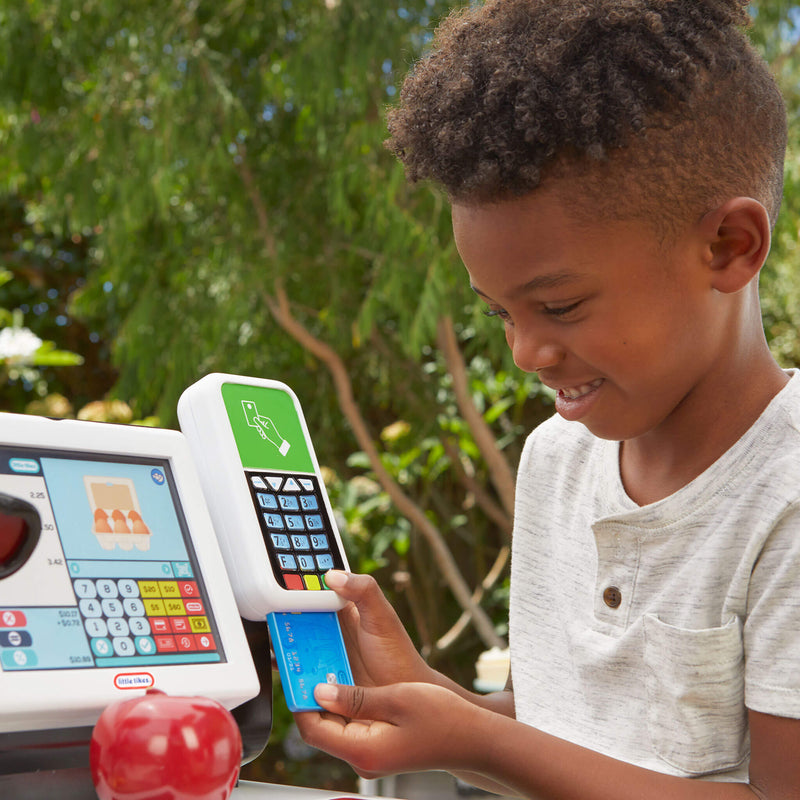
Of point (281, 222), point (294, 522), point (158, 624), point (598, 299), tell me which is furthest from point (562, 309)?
point (281, 222)

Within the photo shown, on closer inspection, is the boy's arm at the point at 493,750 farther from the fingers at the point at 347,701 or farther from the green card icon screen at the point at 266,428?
the green card icon screen at the point at 266,428

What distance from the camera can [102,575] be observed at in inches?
22.5

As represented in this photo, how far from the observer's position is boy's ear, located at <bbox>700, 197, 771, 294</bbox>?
2.26ft

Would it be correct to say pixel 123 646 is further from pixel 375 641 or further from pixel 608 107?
pixel 608 107

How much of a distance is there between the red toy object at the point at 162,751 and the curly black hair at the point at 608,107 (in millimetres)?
389

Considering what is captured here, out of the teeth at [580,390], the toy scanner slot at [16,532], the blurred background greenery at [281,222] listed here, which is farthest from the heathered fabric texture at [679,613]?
the blurred background greenery at [281,222]

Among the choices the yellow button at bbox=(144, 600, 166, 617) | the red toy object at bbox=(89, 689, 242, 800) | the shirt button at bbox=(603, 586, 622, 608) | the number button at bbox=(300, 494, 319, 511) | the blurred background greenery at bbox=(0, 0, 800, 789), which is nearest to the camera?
the red toy object at bbox=(89, 689, 242, 800)

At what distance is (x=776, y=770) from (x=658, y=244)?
0.35 metres

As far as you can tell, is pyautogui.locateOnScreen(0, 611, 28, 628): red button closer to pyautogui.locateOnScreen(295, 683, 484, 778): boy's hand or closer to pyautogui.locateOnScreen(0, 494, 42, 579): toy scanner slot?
pyautogui.locateOnScreen(0, 494, 42, 579): toy scanner slot

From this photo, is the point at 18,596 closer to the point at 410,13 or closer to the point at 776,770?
the point at 776,770

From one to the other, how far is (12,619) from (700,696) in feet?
1.56

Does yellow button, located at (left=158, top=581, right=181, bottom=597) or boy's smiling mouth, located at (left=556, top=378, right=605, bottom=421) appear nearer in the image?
yellow button, located at (left=158, top=581, right=181, bottom=597)

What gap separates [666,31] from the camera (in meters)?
0.66

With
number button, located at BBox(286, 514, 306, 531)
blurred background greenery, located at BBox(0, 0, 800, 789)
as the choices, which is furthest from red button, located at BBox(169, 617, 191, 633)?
blurred background greenery, located at BBox(0, 0, 800, 789)
